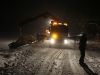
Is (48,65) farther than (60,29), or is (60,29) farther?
(60,29)

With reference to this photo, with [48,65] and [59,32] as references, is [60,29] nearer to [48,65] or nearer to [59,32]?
[59,32]

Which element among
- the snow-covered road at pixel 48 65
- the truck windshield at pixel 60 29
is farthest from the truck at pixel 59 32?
the snow-covered road at pixel 48 65

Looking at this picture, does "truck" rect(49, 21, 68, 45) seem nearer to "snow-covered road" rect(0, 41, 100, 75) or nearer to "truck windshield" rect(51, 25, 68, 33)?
"truck windshield" rect(51, 25, 68, 33)

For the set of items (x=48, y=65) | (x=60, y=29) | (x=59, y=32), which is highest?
(x=60, y=29)

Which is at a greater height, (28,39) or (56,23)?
(56,23)

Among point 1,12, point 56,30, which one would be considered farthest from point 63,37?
point 1,12

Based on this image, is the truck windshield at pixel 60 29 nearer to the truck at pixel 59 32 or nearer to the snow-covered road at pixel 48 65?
the truck at pixel 59 32

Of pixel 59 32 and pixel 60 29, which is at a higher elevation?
pixel 60 29

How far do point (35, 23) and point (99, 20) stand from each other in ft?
211

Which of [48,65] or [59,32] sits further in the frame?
[59,32]

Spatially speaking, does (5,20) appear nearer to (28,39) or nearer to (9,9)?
(9,9)

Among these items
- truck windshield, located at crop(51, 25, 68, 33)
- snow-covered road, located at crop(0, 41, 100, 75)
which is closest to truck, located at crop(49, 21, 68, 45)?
truck windshield, located at crop(51, 25, 68, 33)

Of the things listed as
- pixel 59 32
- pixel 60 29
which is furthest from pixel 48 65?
pixel 60 29

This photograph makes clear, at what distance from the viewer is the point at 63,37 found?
96.4 ft
